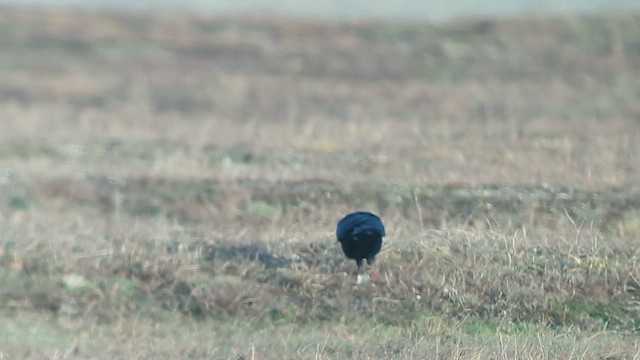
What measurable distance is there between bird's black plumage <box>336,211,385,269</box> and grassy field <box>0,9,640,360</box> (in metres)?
0.36

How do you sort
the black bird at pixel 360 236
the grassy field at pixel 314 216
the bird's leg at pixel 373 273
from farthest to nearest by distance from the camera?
the bird's leg at pixel 373 273 → the black bird at pixel 360 236 → the grassy field at pixel 314 216

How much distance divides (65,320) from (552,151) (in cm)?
930

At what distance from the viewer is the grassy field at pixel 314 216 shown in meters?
9.06

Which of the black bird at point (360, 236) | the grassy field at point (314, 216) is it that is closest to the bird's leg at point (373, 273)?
the grassy field at point (314, 216)

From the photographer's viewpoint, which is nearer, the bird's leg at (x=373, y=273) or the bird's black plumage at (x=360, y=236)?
the bird's black plumage at (x=360, y=236)

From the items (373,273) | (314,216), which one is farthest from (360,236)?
(314,216)


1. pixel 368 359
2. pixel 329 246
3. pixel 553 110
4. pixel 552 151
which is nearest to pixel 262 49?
pixel 553 110

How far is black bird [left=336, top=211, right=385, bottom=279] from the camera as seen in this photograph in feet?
30.1

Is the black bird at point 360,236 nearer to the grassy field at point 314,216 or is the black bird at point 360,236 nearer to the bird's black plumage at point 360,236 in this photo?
the bird's black plumage at point 360,236

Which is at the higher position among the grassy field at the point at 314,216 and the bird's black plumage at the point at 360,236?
the bird's black plumage at the point at 360,236

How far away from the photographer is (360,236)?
917cm

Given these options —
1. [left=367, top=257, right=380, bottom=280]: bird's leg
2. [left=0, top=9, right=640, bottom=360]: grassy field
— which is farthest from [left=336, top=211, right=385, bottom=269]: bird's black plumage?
[left=0, top=9, right=640, bottom=360]: grassy field

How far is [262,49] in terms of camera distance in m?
35.0

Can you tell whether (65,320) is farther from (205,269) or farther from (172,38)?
(172,38)
